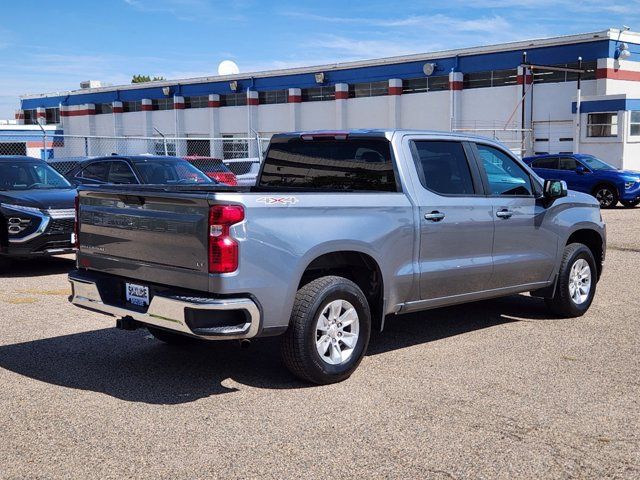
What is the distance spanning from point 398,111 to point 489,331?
38360 millimetres

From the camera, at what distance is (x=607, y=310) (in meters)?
8.77

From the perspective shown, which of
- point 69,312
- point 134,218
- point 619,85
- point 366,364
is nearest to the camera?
point 134,218

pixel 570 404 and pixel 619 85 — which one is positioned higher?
pixel 619 85

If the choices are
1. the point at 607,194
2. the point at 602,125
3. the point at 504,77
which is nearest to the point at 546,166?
the point at 607,194

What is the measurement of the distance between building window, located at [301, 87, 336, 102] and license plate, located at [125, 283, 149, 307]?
4324 cm

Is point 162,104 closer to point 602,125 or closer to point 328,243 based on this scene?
point 602,125

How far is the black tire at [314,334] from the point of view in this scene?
5.64 meters

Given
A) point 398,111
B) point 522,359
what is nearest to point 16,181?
point 522,359

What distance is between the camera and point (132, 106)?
204 feet

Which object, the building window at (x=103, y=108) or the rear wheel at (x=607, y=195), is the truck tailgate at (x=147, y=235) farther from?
the building window at (x=103, y=108)

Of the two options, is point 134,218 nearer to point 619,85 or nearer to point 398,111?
point 619,85

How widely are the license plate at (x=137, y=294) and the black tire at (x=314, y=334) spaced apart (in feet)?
3.48

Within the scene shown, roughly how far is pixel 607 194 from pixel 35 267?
1790 cm

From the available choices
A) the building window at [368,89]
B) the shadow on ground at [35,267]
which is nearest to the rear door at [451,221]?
the shadow on ground at [35,267]
